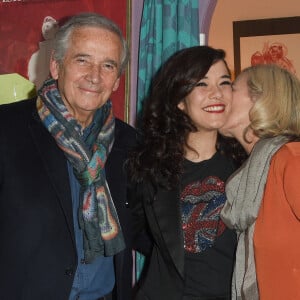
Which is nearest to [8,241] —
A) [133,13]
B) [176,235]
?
[176,235]

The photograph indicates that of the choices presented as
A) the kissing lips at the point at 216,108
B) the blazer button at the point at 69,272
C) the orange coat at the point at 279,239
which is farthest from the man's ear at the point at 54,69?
the orange coat at the point at 279,239

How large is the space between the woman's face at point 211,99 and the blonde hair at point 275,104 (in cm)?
14

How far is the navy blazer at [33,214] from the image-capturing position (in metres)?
1.37

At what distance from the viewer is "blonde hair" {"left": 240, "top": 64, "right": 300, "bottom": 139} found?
148cm

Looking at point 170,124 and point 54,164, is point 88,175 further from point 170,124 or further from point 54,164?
point 170,124

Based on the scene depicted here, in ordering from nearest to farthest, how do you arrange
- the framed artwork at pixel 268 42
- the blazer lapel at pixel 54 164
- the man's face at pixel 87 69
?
the blazer lapel at pixel 54 164 < the man's face at pixel 87 69 < the framed artwork at pixel 268 42

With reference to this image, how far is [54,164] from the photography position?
1.46 m

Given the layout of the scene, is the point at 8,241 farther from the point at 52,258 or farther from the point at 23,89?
the point at 23,89

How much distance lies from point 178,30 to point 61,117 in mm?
986

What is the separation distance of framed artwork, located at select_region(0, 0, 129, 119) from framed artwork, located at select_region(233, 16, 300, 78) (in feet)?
4.85

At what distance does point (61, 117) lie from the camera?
1.52 metres

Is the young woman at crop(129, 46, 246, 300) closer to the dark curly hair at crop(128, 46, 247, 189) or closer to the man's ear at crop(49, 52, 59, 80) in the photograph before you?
the dark curly hair at crop(128, 46, 247, 189)

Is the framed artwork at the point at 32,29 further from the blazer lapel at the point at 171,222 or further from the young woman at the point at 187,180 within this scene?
the blazer lapel at the point at 171,222

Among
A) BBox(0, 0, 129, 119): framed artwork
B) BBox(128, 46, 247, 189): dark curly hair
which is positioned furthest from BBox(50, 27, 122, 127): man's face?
BBox(0, 0, 129, 119): framed artwork
